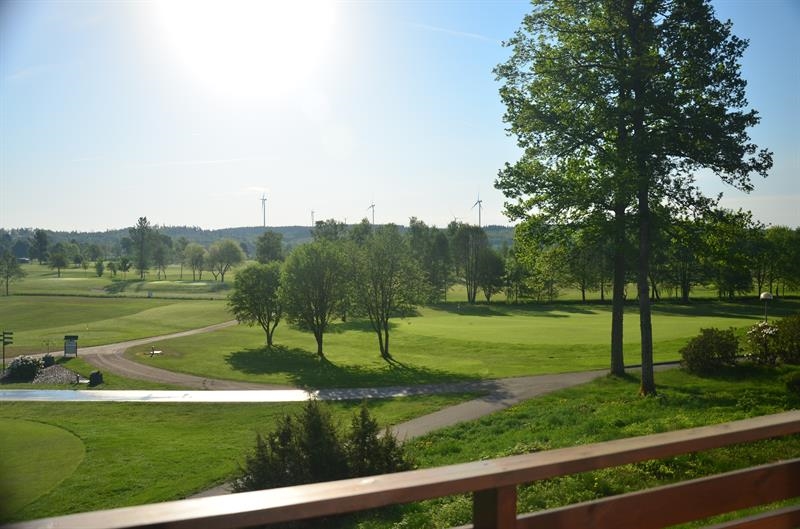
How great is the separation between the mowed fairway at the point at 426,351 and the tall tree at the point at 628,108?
49.9ft

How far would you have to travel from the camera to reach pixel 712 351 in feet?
84.6

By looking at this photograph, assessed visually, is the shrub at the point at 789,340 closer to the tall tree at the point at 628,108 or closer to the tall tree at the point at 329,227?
the tall tree at the point at 628,108

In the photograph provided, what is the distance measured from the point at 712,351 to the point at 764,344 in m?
2.01

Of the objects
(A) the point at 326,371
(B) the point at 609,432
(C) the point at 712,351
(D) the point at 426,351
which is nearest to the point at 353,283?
(D) the point at 426,351

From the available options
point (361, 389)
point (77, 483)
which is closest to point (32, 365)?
point (361, 389)

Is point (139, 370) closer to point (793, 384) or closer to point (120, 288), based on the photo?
point (793, 384)

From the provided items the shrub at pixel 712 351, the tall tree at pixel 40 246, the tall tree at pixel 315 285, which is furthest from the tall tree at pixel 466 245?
the tall tree at pixel 40 246

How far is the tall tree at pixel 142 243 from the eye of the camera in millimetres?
143500

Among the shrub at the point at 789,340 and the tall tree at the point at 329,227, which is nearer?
the shrub at the point at 789,340

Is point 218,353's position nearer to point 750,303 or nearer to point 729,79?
point 729,79

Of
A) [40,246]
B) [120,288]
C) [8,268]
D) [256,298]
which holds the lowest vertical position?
[120,288]

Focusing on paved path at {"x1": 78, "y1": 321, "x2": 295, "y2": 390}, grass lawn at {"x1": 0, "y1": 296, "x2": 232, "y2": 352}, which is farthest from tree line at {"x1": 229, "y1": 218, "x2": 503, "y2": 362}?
grass lawn at {"x1": 0, "y1": 296, "x2": 232, "y2": 352}

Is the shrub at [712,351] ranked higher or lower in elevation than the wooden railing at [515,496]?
lower

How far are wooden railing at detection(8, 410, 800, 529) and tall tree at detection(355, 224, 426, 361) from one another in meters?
44.2
